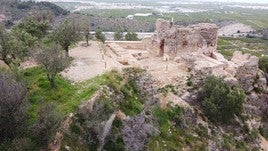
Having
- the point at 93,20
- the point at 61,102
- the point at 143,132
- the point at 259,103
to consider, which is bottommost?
the point at 93,20

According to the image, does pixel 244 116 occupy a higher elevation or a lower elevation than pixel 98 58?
lower

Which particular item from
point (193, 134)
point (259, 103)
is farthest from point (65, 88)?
point (259, 103)

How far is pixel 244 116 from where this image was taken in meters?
34.8

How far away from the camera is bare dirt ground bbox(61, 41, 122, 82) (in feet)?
102

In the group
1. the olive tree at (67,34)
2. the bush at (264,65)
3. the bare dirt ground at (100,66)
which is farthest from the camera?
the bush at (264,65)

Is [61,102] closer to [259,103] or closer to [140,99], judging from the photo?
[140,99]

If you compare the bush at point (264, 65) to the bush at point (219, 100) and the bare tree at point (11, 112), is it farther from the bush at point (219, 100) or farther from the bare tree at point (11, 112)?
the bare tree at point (11, 112)

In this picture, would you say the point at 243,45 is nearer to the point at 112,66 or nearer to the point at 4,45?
the point at 112,66

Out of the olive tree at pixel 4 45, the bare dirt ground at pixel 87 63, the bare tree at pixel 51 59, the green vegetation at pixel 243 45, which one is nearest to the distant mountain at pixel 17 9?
the green vegetation at pixel 243 45

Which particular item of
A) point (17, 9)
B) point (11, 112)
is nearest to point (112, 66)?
point (11, 112)

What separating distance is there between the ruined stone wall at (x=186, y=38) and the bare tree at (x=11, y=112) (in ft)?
67.9

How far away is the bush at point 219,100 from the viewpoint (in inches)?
1270

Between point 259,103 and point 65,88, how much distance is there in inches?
813

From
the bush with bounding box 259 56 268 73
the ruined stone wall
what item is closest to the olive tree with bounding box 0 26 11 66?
the ruined stone wall
